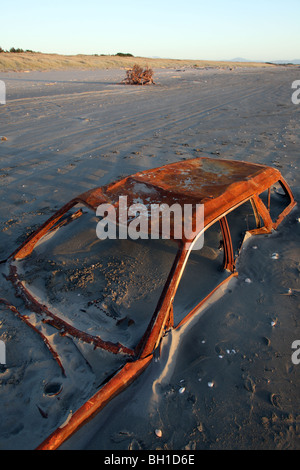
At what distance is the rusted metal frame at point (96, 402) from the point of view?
159cm

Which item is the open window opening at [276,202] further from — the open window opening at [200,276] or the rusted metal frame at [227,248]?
the rusted metal frame at [227,248]

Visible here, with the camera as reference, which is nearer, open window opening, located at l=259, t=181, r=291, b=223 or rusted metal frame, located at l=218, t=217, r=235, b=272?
rusted metal frame, located at l=218, t=217, r=235, b=272

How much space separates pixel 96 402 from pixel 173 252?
175 cm

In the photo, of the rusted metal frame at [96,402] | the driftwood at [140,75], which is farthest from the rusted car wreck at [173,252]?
the driftwood at [140,75]

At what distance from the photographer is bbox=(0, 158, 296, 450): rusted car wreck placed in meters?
2.00

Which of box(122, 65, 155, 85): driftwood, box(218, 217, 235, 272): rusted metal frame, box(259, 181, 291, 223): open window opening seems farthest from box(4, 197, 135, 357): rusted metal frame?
box(122, 65, 155, 85): driftwood

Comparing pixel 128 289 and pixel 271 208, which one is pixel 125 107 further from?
pixel 128 289

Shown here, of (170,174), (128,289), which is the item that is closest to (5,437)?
(128,289)

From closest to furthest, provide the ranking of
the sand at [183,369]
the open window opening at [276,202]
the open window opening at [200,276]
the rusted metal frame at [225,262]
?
the sand at [183,369], the rusted metal frame at [225,262], the open window opening at [200,276], the open window opening at [276,202]

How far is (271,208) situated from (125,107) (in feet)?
28.4

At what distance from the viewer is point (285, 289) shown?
2932 millimetres

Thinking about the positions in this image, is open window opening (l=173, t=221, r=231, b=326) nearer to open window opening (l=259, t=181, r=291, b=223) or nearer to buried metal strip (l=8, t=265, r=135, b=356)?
buried metal strip (l=8, t=265, r=135, b=356)

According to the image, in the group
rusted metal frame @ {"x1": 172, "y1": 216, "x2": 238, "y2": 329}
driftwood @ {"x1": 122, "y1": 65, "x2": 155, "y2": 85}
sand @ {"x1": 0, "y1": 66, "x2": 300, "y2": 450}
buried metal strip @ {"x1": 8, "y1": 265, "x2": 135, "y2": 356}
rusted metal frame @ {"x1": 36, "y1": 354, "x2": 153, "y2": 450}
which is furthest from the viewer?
driftwood @ {"x1": 122, "y1": 65, "x2": 155, "y2": 85}

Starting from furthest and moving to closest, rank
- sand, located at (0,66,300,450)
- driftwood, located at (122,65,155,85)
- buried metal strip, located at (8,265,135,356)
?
driftwood, located at (122,65,155,85) < buried metal strip, located at (8,265,135,356) < sand, located at (0,66,300,450)
